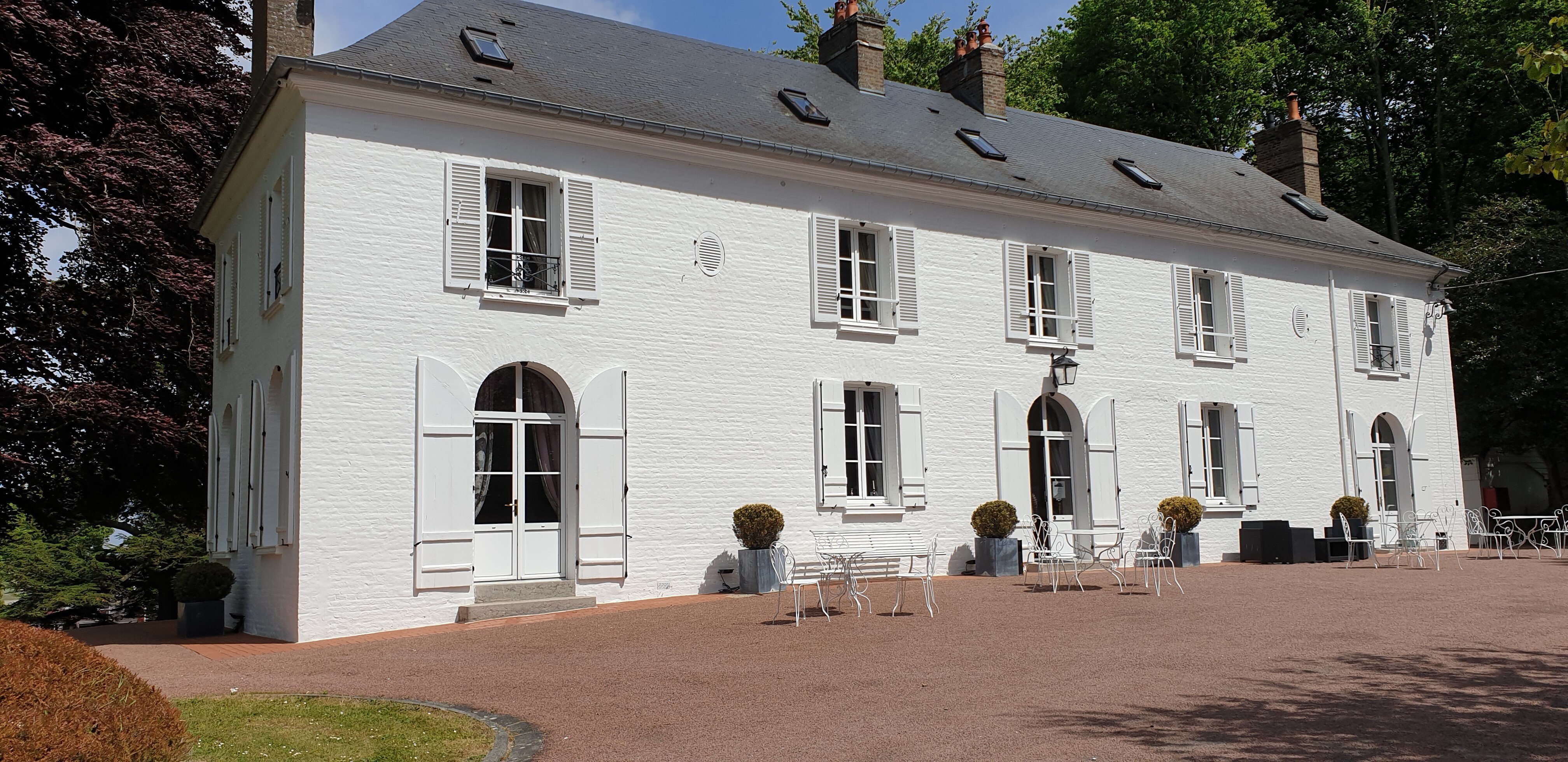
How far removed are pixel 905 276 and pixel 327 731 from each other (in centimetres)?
979

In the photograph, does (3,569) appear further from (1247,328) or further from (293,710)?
(1247,328)

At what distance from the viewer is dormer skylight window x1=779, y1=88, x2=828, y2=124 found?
15.0 meters

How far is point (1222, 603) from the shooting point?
10359 mm

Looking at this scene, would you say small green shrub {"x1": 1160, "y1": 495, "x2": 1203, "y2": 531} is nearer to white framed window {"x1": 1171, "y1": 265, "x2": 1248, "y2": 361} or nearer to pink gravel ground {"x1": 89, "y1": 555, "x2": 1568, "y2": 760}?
white framed window {"x1": 1171, "y1": 265, "x2": 1248, "y2": 361}

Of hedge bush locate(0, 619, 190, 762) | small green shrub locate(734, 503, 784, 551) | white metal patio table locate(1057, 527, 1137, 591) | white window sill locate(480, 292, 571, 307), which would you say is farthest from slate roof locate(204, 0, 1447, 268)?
hedge bush locate(0, 619, 190, 762)

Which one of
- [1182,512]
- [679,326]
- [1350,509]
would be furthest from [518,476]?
[1350,509]

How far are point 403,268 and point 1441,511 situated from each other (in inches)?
657

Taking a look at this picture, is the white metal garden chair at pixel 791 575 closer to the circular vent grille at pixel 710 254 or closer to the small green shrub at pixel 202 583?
the circular vent grille at pixel 710 254

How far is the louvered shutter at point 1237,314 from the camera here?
56.8ft

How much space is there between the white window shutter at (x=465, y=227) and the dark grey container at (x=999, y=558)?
253 inches

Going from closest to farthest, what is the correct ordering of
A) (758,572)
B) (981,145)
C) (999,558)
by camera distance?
(758,572) < (999,558) < (981,145)

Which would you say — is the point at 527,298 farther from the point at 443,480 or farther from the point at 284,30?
the point at 284,30

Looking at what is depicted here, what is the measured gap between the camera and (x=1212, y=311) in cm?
1753

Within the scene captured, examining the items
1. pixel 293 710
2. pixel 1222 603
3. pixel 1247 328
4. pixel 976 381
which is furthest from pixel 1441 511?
pixel 293 710
